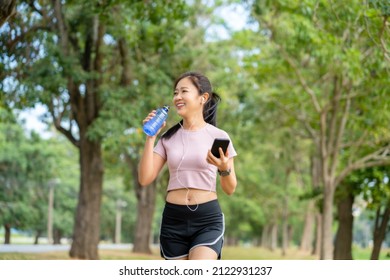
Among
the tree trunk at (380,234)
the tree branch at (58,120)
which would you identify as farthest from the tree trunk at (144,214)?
the tree trunk at (380,234)

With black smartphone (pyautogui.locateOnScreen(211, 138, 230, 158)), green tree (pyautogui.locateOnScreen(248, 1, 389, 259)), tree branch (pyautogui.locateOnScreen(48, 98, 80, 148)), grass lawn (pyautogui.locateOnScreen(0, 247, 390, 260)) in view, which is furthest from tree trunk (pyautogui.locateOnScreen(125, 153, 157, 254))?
black smartphone (pyautogui.locateOnScreen(211, 138, 230, 158))

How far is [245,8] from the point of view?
16672 mm

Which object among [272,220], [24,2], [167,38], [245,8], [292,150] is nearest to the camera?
[24,2]

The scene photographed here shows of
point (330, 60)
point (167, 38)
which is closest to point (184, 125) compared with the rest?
point (330, 60)

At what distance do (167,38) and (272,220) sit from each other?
101ft

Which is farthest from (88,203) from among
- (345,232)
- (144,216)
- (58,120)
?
(144,216)

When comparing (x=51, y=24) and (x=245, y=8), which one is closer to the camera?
(x=51, y=24)

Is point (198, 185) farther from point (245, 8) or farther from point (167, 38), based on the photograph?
point (245, 8)

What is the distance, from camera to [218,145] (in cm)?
354

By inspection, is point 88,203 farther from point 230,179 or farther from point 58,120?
point 230,179

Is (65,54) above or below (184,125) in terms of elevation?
above

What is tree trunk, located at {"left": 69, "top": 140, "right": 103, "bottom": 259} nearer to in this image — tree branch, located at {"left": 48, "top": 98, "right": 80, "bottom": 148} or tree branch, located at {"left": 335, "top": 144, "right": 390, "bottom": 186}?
tree branch, located at {"left": 48, "top": 98, "right": 80, "bottom": 148}

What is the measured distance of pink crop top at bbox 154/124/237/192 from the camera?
12.2 ft

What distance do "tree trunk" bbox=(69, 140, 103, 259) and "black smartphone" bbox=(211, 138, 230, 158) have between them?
13980mm
